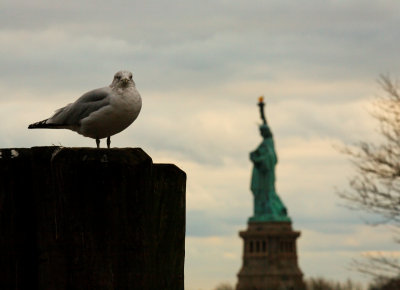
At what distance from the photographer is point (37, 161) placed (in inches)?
140

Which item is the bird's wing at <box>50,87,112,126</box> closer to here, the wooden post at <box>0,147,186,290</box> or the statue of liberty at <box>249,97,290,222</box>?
the wooden post at <box>0,147,186,290</box>

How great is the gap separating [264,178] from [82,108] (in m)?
91.4

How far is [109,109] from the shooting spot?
17.8ft

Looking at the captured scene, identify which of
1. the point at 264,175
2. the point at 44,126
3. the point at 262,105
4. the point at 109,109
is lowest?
the point at 109,109

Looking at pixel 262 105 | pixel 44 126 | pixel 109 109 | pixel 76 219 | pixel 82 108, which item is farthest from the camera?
pixel 262 105

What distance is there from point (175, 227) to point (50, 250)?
0.47 m

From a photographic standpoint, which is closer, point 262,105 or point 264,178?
point 264,178

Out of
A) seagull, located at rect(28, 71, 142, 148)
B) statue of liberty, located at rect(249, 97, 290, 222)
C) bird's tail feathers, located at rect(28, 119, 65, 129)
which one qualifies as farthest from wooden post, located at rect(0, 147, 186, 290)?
statue of liberty, located at rect(249, 97, 290, 222)

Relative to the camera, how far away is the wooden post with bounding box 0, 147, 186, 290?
136 inches

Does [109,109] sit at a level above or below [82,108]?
below

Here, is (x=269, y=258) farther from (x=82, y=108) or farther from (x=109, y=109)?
(x=109, y=109)

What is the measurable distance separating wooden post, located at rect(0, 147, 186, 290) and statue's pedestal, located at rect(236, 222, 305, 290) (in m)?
93.5

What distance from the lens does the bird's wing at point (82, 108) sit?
5648 millimetres

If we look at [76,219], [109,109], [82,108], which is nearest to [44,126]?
[82,108]
